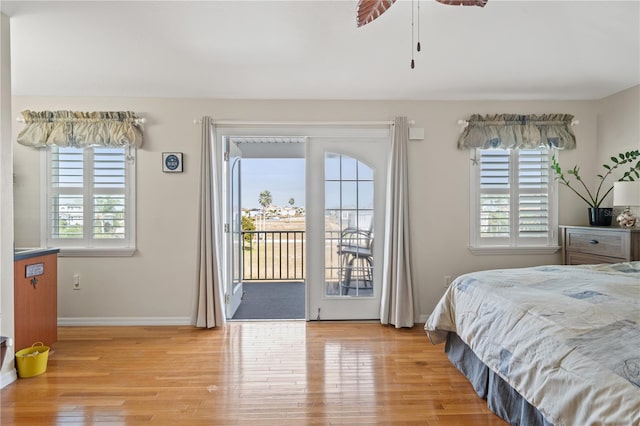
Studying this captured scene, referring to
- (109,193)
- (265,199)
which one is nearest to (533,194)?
(109,193)

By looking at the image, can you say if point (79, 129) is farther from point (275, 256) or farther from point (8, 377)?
point (275, 256)

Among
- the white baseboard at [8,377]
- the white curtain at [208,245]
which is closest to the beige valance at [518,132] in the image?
the white curtain at [208,245]

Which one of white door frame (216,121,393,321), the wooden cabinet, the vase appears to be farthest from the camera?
white door frame (216,121,393,321)

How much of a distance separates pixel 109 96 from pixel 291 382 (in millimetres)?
3291

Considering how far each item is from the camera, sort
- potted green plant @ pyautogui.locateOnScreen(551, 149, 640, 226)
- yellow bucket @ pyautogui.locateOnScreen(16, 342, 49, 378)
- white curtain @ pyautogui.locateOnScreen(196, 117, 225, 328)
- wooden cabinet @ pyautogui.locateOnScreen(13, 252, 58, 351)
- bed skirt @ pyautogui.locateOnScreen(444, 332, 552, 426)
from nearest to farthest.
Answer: bed skirt @ pyautogui.locateOnScreen(444, 332, 552, 426) → yellow bucket @ pyautogui.locateOnScreen(16, 342, 49, 378) → wooden cabinet @ pyautogui.locateOnScreen(13, 252, 58, 351) → potted green plant @ pyautogui.locateOnScreen(551, 149, 640, 226) → white curtain @ pyautogui.locateOnScreen(196, 117, 225, 328)

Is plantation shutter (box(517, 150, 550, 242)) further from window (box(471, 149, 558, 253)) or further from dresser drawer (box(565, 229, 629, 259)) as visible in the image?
dresser drawer (box(565, 229, 629, 259))

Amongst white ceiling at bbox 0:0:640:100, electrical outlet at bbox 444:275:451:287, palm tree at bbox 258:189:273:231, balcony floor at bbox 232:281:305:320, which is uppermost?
white ceiling at bbox 0:0:640:100

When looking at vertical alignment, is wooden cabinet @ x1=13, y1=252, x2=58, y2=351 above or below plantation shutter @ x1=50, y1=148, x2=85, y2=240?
below

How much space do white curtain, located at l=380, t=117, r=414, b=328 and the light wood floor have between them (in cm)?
33

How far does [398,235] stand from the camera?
3.43 metres

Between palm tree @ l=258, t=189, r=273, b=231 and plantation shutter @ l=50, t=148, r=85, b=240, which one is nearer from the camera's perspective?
plantation shutter @ l=50, t=148, r=85, b=240

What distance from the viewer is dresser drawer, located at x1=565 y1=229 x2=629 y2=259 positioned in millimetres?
2795

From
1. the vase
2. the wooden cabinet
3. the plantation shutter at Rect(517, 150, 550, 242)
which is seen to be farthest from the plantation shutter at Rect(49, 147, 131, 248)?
the vase

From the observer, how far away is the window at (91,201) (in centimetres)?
346
